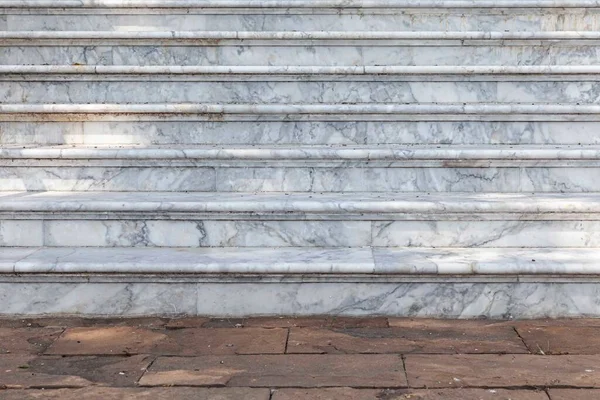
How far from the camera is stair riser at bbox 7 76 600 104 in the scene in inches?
224

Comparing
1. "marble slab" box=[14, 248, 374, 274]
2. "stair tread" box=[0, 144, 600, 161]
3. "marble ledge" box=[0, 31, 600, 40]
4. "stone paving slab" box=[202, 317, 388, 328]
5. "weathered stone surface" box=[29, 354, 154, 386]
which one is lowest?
"weathered stone surface" box=[29, 354, 154, 386]

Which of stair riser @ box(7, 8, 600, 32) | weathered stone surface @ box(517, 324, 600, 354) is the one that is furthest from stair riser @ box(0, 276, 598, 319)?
stair riser @ box(7, 8, 600, 32)

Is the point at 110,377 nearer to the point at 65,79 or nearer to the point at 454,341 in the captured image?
the point at 454,341

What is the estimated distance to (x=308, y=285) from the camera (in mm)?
4320

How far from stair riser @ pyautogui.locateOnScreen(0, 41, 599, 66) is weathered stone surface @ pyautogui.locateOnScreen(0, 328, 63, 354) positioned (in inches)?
95.3

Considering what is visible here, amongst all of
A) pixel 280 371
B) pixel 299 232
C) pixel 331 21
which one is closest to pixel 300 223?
pixel 299 232

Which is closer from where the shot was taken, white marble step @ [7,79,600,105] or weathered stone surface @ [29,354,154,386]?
weathered stone surface @ [29,354,154,386]

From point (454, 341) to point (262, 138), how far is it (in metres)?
2.14

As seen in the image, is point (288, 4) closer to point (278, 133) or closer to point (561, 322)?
point (278, 133)

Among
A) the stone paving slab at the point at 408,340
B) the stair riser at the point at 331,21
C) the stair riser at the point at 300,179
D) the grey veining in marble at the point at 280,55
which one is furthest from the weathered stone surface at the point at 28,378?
the stair riser at the point at 331,21

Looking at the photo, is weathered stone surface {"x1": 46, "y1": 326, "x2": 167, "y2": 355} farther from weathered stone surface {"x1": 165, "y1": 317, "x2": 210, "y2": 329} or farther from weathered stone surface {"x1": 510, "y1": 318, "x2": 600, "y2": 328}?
weathered stone surface {"x1": 510, "y1": 318, "x2": 600, "y2": 328}

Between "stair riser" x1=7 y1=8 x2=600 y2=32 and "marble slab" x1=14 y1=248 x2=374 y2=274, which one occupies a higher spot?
"stair riser" x1=7 y1=8 x2=600 y2=32

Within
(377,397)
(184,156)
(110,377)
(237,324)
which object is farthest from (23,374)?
(184,156)

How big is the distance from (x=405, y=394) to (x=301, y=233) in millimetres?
1504
